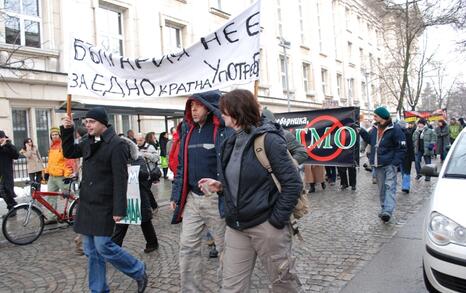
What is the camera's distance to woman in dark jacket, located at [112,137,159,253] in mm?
5227

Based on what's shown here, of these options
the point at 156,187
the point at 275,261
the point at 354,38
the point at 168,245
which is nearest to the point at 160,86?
the point at 168,245

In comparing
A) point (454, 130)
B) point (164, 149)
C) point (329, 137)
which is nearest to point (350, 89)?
point (454, 130)

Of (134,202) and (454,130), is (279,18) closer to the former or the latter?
(454,130)

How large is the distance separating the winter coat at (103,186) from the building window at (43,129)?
10769 mm

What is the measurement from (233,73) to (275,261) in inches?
118

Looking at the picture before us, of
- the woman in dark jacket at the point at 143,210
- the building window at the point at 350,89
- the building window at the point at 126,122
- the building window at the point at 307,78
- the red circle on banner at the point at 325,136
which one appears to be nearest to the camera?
the woman in dark jacket at the point at 143,210

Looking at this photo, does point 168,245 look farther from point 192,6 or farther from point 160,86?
point 192,6

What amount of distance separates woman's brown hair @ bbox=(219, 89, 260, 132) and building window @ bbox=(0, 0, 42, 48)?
11.4 m

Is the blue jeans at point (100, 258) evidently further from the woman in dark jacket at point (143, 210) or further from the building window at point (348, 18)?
the building window at point (348, 18)

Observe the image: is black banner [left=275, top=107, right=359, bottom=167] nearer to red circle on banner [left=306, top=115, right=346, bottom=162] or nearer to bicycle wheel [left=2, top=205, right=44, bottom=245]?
red circle on banner [left=306, top=115, right=346, bottom=162]

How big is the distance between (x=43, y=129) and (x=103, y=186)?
11.1 m

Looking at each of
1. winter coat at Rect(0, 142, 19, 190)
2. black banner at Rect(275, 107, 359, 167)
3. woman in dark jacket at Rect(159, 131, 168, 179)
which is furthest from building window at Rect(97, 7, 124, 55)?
black banner at Rect(275, 107, 359, 167)

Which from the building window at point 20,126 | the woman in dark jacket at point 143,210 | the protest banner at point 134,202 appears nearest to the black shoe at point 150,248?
the woman in dark jacket at point 143,210

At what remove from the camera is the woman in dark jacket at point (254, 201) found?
113 inches
